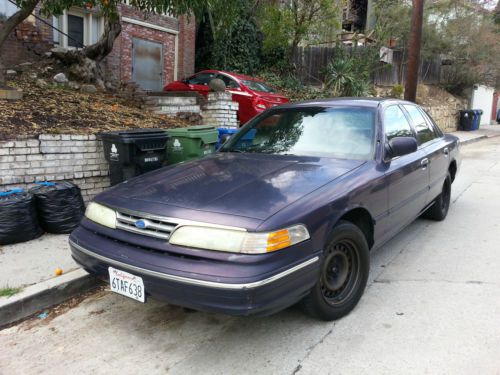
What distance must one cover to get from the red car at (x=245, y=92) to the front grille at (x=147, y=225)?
7.48 m

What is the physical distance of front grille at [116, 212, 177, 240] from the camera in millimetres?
2699

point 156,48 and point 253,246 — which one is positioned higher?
point 156,48

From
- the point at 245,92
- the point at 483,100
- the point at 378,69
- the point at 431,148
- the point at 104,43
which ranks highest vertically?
the point at 378,69

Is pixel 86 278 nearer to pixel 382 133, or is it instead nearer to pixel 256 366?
pixel 256 366

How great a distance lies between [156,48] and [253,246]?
12.6 metres

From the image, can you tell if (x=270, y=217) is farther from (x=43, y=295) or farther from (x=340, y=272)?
(x=43, y=295)

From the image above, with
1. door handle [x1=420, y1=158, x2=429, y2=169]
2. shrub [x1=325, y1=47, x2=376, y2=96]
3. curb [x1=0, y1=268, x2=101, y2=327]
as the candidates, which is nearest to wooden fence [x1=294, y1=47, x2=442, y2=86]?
shrub [x1=325, y1=47, x2=376, y2=96]

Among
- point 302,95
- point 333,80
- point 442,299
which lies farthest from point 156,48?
point 442,299

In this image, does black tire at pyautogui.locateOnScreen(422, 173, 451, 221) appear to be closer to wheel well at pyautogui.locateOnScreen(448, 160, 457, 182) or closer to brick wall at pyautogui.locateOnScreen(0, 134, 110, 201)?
wheel well at pyautogui.locateOnScreen(448, 160, 457, 182)

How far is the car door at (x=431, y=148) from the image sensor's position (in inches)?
193

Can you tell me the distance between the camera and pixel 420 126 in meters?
5.15

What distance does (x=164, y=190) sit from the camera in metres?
3.12

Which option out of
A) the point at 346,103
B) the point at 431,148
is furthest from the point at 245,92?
the point at 346,103

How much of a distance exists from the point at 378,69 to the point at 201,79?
10.4 meters
